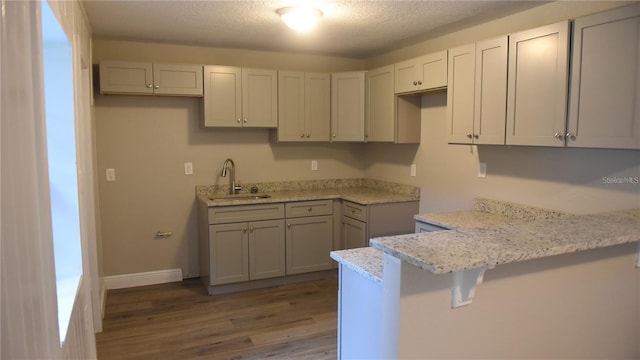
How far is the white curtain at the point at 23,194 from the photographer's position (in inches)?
41.4

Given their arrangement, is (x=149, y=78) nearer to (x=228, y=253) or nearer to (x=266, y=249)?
(x=228, y=253)

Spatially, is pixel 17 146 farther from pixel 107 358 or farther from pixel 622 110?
pixel 622 110

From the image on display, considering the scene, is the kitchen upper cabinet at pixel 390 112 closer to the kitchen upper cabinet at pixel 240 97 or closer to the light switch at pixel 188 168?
the kitchen upper cabinet at pixel 240 97

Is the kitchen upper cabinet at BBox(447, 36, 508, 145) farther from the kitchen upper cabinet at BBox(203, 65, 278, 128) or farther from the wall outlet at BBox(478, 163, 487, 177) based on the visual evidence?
the kitchen upper cabinet at BBox(203, 65, 278, 128)

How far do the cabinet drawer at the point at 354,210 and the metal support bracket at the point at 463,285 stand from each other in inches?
101

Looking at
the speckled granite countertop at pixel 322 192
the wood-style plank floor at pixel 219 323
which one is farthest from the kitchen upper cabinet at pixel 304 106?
the wood-style plank floor at pixel 219 323

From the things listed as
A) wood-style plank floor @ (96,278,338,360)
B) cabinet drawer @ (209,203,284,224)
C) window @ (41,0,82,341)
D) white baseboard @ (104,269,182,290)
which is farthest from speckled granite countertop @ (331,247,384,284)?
white baseboard @ (104,269,182,290)

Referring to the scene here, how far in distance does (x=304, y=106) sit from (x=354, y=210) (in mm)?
1158

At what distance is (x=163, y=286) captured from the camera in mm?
4285

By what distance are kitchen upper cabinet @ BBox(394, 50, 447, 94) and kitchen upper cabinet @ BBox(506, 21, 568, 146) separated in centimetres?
67

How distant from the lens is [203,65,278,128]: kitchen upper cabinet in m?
4.11

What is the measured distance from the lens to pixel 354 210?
13.9 ft

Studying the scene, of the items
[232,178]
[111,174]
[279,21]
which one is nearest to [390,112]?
[279,21]

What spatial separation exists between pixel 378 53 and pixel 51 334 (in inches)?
162
